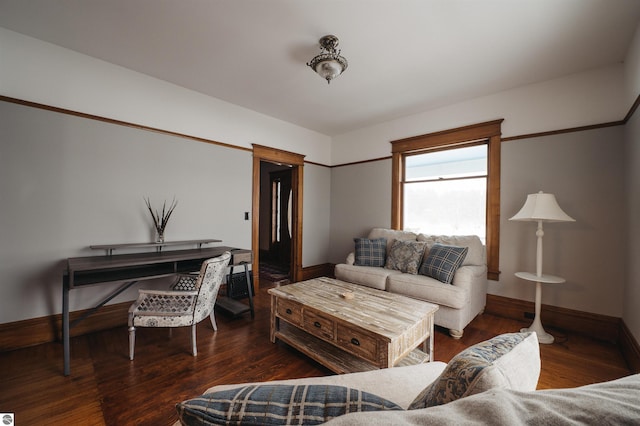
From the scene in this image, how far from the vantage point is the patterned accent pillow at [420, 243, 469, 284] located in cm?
286

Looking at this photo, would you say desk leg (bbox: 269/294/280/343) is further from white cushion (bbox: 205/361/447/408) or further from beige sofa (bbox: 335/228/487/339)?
white cushion (bbox: 205/361/447/408)

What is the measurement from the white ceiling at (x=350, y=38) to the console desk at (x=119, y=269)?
2055 mm

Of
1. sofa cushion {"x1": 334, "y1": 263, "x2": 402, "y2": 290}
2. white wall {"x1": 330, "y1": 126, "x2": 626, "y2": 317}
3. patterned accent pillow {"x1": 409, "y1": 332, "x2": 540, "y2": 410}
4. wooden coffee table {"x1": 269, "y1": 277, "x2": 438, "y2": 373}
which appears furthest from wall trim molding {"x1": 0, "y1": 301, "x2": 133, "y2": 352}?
white wall {"x1": 330, "y1": 126, "x2": 626, "y2": 317}

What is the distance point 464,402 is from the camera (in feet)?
1.53

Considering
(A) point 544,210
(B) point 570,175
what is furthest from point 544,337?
(B) point 570,175

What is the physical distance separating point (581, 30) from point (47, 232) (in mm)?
5111

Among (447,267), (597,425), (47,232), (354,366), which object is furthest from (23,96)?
(447,267)

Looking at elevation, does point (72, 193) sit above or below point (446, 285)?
above

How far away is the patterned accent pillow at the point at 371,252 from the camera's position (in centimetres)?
363

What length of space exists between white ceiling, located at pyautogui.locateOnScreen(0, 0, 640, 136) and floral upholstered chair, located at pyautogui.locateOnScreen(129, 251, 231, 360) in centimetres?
203

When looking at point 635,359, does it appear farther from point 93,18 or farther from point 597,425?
point 93,18

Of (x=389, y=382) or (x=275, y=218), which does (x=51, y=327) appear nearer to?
(x=389, y=382)

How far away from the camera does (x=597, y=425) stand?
1.24ft

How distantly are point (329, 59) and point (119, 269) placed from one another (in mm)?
2839
